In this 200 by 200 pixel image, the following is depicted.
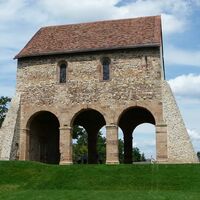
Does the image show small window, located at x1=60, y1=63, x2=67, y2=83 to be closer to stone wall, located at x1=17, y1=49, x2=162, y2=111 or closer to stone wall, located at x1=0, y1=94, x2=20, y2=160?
stone wall, located at x1=17, y1=49, x2=162, y2=111

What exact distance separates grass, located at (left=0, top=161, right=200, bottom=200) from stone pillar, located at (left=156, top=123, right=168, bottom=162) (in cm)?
510

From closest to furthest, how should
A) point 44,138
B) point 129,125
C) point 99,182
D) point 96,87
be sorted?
1. point 99,182
2. point 96,87
3. point 44,138
4. point 129,125

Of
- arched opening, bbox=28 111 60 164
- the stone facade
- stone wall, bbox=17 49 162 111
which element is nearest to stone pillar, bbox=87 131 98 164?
arched opening, bbox=28 111 60 164

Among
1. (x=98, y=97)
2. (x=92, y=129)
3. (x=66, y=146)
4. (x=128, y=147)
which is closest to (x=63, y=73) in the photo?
(x=98, y=97)

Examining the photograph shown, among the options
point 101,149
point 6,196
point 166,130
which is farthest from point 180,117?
point 101,149

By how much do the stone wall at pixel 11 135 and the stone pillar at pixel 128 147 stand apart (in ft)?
32.7

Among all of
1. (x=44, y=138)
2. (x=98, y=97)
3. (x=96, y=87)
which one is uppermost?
(x=96, y=87)

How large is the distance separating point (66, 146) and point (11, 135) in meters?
3.94

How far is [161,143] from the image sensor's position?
2728 centimetres

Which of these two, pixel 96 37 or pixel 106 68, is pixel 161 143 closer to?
pixel 106 68

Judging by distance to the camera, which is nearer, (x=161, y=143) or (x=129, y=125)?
(x=161, y=143)

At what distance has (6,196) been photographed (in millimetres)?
17125

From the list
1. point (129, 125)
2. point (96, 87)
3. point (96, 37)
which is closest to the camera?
point (96, 87)

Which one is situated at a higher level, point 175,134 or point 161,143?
point 175,134
